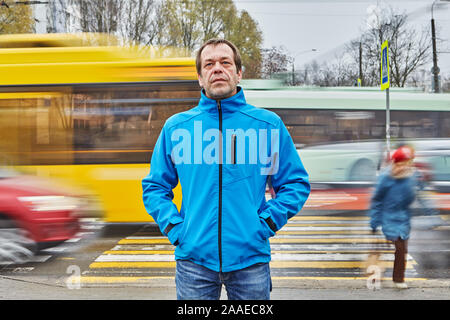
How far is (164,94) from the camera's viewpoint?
869 centimetres

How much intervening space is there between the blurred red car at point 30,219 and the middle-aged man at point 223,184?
451cm

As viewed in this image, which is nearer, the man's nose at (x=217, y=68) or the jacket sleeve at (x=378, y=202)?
the man's nose at (x=217, y=68)

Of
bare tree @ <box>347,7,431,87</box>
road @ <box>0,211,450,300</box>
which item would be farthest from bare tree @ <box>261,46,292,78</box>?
road @ <box>0,211,450,300</box>

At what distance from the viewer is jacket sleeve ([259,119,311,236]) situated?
238 cm

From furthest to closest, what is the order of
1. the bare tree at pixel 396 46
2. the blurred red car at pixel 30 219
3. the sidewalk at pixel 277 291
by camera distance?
1. the bare tree at pixel 396 46
2. the blurred red car at pixel 30 219
3. the sidewalk at pixel 277 291

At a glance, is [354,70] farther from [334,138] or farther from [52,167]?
[52,167]

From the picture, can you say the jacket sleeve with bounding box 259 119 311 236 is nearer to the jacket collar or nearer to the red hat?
the jacket collar

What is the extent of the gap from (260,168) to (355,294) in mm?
3300

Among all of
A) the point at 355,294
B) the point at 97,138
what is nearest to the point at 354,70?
the point at 97,138

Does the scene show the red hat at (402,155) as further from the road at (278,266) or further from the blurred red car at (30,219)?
the blurred red car at (30,219)

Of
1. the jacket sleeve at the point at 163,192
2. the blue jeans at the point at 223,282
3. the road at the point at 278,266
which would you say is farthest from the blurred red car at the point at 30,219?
the blue jeans at the point at 223,282

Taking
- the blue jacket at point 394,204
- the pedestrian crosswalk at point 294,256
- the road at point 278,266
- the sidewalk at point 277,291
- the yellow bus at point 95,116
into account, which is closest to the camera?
the sidewalk at point 277,291

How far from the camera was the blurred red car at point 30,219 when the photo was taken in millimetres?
6344
